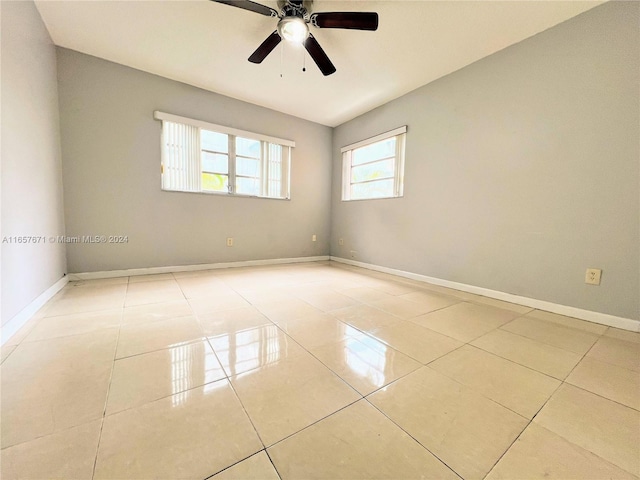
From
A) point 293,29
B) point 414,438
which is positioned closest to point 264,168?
point 293,29

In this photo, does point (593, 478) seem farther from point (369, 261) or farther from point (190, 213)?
point (190, 213)

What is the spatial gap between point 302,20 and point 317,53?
0.28 m

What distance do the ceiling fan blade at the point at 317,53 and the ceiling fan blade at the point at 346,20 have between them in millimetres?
156

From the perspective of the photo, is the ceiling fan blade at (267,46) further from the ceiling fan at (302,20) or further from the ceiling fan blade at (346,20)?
the ceiling fan blade at (346,20)

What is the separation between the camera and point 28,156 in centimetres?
179

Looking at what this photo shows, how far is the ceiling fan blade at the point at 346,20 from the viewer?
1691mm

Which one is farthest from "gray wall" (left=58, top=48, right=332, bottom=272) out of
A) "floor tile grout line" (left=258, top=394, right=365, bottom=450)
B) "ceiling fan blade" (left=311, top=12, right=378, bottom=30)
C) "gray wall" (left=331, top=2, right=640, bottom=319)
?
"floor tile grout line" (left=258, top=394, right=365, bottom=450)

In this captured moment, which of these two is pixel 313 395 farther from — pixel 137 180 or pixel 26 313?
pixel 137 180

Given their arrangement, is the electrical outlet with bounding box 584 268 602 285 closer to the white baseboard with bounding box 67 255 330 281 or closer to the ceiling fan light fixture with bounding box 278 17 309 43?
the ceiling fan light fixture with bounding box 278 17 309 43

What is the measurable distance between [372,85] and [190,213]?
2.90m

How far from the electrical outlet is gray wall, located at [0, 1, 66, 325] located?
3.97 metres

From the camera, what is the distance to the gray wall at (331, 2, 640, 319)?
1767mm

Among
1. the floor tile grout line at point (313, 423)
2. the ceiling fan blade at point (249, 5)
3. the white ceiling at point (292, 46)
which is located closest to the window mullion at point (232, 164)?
the white ceiling at point (292, 46)

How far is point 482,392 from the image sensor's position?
1.05 m
